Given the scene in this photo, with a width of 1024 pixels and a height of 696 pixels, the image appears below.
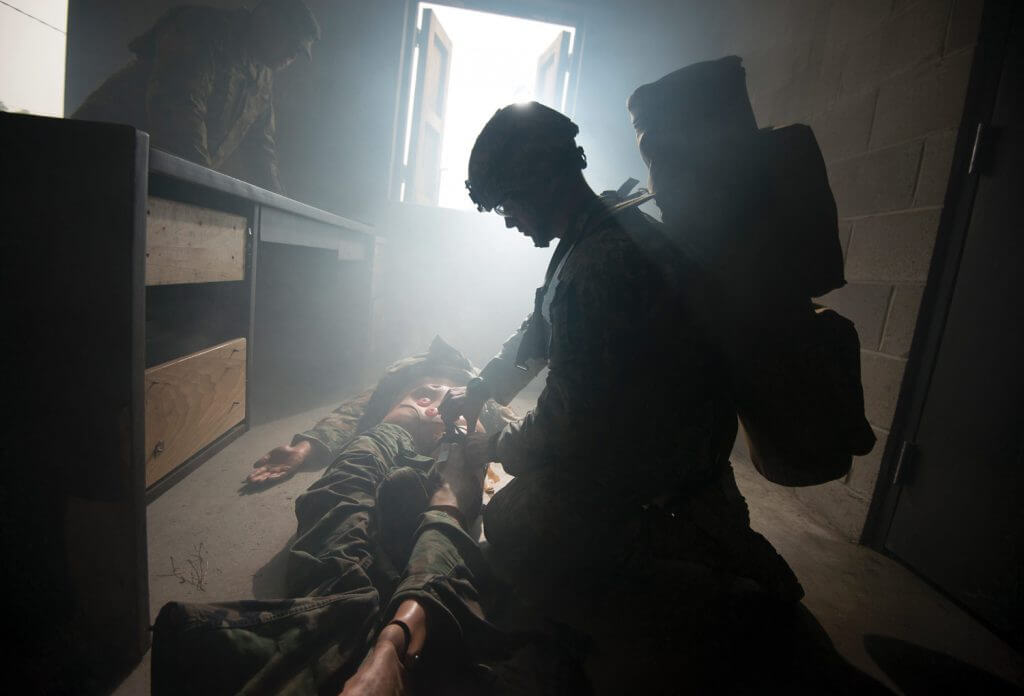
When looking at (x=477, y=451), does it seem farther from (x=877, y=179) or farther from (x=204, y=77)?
(x=204, y=77)

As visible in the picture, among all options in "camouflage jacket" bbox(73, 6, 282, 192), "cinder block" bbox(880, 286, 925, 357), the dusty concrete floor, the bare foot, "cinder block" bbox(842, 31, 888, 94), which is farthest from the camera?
"camouflage jacket" bbox(73, 6, 282, 192)

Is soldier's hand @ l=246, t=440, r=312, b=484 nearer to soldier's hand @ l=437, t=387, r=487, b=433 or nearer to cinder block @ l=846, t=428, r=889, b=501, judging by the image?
soldier's hand @ l=437, t=387, r=487, b=433

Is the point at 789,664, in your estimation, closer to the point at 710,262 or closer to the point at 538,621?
the point at 538,621

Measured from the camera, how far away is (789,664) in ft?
4.19

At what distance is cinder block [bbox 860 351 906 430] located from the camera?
185 cm

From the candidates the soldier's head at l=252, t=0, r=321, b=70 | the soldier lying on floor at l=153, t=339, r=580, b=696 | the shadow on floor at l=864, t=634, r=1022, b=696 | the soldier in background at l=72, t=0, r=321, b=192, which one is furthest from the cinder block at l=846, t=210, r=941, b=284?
the soldier's head at l=252, t=0, r=321, b=70

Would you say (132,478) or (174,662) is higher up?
(132,478)

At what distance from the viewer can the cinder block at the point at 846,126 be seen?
6.91 ft

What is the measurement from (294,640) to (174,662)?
21 centimetres

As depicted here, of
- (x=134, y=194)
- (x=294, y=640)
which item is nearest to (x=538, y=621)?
(x=294, y=640)

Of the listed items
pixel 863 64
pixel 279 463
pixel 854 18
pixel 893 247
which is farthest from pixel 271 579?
pixel 854 18

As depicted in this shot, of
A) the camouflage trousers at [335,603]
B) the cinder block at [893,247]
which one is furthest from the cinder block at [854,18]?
the camouflage trousers at [335,603]

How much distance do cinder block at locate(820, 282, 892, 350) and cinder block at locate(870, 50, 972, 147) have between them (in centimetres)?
64

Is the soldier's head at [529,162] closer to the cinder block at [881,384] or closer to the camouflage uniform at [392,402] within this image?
the camouflage uniform at [392,402]
